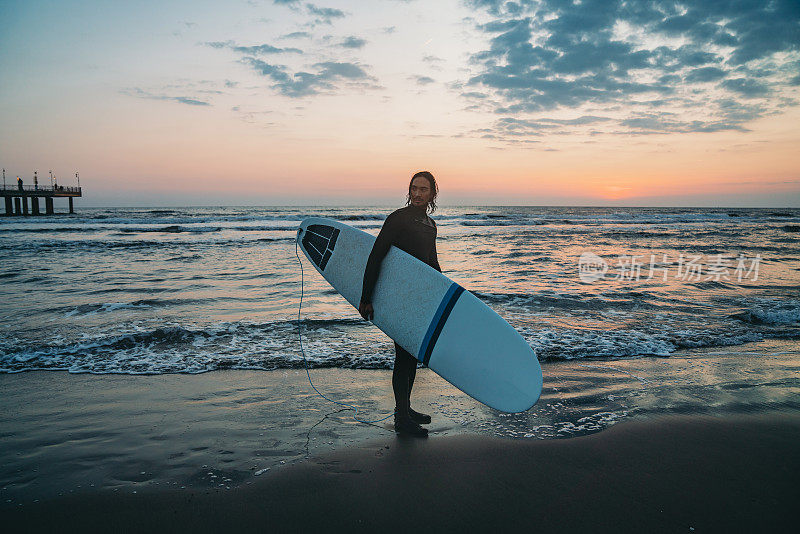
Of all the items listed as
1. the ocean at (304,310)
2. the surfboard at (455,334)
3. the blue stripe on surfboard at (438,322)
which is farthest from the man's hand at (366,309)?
the ocean at (304,310)

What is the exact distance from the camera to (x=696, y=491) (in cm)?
223

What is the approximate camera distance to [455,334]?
309cm

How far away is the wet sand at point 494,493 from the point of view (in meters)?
2.02

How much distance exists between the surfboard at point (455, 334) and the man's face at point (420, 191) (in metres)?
0.39

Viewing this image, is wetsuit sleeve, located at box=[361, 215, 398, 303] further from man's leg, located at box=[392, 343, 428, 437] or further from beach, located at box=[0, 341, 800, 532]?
beach, located at box=[0, 341, 800, 532]

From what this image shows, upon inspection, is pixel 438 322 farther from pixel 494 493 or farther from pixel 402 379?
pixel 494 493

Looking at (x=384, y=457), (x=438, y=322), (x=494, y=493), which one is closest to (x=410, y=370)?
(x=438, y=322)

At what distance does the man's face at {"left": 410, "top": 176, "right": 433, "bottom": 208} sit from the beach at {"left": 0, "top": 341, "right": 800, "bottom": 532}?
5.17 feet

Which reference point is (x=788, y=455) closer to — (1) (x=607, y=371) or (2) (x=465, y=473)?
(1) (x=607, y=371)

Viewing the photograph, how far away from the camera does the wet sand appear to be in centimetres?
202

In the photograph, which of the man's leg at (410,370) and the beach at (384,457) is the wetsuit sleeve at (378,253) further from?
the beach at (384,457)

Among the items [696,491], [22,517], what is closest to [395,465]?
[696,491]

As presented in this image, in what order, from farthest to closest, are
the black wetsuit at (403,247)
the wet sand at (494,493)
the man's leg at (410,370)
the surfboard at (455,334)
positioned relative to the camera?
the man's leg at (410,370)
the black wetsuit at (403,247)
the surfboard at (455,334)
the wet sand at (494,493)

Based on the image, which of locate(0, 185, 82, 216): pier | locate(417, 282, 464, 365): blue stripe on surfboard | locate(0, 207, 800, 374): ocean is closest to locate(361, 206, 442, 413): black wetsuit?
locate(417, 282, 464, 365): blue stripe on surfboard
